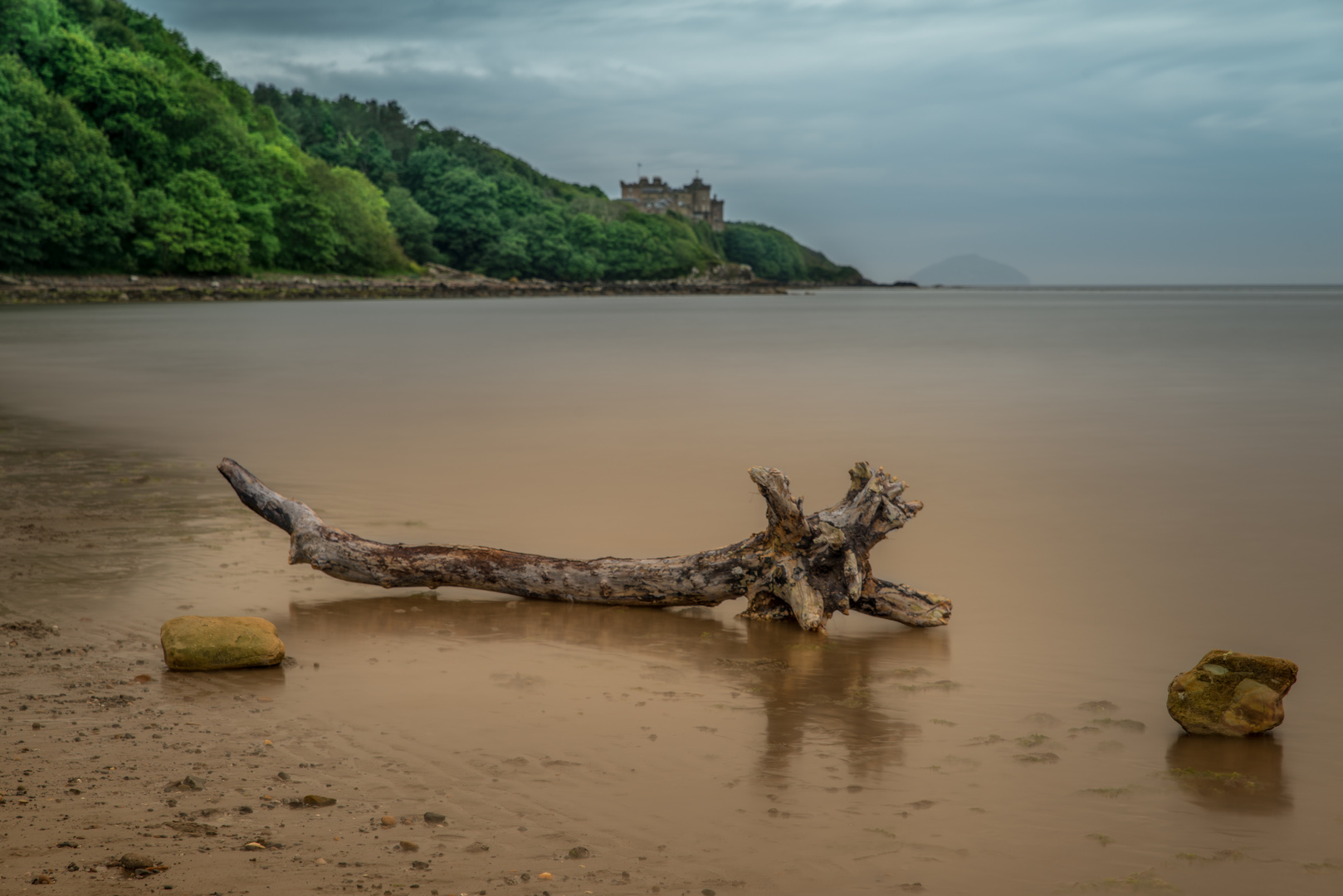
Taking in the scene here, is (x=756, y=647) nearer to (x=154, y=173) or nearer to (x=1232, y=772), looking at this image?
(x=1232, y=772)

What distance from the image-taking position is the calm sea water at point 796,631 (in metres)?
3.18

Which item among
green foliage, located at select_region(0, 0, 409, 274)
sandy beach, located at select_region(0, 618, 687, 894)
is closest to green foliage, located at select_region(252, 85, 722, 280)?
green foliage, located at select_region(0, 0, 409, 274)

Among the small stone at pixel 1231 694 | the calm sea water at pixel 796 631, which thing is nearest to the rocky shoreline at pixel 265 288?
the calm sea water at pixel 796 631

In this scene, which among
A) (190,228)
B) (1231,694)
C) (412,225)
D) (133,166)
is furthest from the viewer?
(412,225)

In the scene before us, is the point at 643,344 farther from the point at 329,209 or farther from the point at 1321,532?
the point at 329,209

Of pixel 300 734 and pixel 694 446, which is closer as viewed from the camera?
pixel 300 734

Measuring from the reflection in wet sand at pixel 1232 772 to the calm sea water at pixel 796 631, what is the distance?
0.05 feet

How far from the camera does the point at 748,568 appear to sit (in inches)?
208

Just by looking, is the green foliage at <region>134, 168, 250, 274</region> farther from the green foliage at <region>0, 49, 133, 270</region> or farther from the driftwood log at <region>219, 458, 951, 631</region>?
the driftwood log at <region>219, 458, 951, 631</region>

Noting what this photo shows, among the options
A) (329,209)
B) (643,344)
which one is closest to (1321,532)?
(643,344)

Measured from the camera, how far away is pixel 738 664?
465 cm

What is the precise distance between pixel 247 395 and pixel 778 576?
524 inches

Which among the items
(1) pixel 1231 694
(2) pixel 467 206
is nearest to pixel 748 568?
(1) pixel 1231 694

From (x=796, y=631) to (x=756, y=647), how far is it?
1.11 ft
